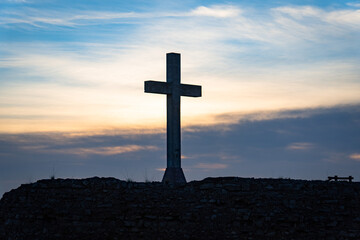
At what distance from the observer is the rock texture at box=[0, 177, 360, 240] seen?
14.1 m

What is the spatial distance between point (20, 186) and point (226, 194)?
6809 mm

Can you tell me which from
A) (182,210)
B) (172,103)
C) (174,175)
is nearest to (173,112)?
(172,103)

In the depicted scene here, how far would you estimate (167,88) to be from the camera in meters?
22.7

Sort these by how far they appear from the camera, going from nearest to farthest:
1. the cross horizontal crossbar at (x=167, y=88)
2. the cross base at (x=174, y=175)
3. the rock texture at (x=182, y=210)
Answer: the rock texture at (x=182, y=210) < the cross base at (x=174, y=175) < the cross horizontal crossbar at (x=167, y=88)

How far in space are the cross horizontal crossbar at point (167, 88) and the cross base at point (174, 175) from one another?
132 inches

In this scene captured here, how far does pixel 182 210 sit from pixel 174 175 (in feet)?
22.9

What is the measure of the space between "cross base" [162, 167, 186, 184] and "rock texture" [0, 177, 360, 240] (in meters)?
4.81

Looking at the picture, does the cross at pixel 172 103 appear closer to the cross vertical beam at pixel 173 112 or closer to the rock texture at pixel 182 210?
the cross vertical beam at pixel 173 112

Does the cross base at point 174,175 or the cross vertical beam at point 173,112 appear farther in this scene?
the cross vertical beam at point 173,112

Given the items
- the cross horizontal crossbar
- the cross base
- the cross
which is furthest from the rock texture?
the cross horizontal crossbar

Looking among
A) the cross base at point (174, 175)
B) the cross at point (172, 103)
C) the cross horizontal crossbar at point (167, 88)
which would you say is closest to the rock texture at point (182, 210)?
the cross base at point (174, 175)

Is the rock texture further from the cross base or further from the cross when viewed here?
the cross

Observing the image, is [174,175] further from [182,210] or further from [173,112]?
[182,210]

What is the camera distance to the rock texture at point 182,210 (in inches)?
554
